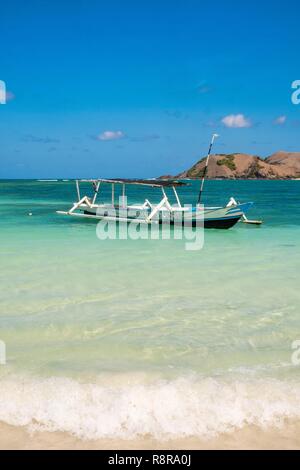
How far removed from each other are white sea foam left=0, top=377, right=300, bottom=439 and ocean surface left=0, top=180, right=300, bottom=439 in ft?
0.04

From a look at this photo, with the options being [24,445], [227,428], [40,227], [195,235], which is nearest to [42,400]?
[24,445]

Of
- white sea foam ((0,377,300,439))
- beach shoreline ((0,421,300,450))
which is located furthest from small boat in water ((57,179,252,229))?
beach shoreline ((0,421,300,450))

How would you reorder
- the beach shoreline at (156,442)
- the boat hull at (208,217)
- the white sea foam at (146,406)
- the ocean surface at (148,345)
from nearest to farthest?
1. the beach shoreline at (156,442)
2. the white sea foam at (146,406)
3. the ocean surface at (148,345)
4. the boat hull at (208,217)

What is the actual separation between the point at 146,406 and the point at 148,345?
1907 millimetres

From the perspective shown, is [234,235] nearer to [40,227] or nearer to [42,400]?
[40,227]

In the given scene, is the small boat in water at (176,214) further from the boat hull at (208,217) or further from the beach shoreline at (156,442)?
the beach shoreline at (156,442)

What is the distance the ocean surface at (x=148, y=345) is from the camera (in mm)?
5008

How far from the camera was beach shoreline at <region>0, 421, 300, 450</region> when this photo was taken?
4.41 m

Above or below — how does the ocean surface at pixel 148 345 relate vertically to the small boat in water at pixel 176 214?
below

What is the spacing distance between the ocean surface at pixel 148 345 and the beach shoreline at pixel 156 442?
0.36 ft

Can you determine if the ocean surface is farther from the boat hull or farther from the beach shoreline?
the boat hull

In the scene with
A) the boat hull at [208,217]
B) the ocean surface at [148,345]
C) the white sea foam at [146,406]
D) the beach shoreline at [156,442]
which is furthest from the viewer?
the boat hull at [208,217]

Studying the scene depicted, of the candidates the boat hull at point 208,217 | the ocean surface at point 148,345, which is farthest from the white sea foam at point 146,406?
the boat hull at point 208,217

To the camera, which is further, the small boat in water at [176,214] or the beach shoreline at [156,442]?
the small boat in water at [176,214]
